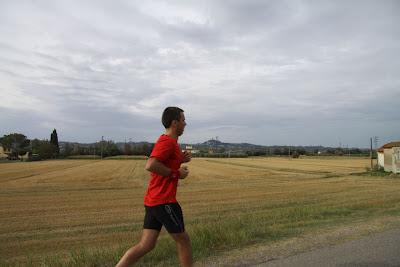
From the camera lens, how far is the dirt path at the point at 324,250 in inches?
238

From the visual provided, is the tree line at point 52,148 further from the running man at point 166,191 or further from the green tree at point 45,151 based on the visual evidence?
the running man at point 166,191

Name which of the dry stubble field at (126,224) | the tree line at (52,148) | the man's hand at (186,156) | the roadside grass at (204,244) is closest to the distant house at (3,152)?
the tree line at (52,148)

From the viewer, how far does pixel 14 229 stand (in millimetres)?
14000

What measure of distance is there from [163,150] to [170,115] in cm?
40

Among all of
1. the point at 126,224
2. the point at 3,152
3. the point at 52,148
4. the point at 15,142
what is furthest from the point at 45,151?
the point at 126,224

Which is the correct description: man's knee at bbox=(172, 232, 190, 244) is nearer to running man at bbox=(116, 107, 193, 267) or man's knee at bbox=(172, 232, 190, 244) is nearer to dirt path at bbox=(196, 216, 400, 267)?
running man at bbox=(116, 107, 193, 267)

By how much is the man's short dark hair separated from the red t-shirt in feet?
0.46

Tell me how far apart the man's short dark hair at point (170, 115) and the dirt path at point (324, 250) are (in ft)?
7.12

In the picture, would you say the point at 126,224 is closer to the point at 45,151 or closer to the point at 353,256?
the point at 353,256

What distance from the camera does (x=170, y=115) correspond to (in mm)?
4820

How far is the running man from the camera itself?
465 centimetres

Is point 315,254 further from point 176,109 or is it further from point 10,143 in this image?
point 10,143

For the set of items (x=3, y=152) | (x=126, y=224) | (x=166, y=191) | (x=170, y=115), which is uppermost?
(x=3, y=152)

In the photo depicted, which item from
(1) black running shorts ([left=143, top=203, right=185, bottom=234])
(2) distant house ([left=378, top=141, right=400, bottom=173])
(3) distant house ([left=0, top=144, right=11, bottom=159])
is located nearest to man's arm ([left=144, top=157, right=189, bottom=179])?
(1) black running shorts ([left=143, top=203, right=185, bottom=234])
